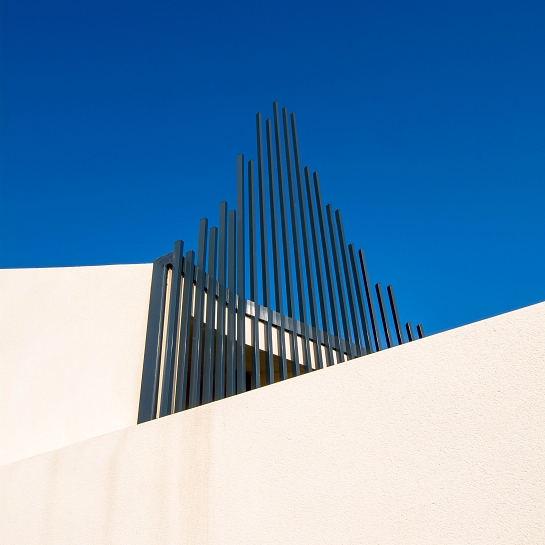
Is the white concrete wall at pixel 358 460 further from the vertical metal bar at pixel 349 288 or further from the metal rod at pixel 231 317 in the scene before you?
the vertical metal bar at pixel 349 288

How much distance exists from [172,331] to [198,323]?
12.6 inches

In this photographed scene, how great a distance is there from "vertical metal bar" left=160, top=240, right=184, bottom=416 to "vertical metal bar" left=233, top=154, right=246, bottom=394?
662 mm

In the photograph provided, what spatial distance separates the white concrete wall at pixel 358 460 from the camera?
2.09 m

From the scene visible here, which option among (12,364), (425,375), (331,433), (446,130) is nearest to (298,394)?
(331,433)

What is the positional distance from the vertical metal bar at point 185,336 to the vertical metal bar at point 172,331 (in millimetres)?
62

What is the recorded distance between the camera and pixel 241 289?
4.03 metres

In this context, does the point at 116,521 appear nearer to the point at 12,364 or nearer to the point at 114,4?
the point at 12,364

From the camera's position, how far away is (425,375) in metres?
2.40

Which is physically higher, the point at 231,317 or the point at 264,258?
the point at 264,258

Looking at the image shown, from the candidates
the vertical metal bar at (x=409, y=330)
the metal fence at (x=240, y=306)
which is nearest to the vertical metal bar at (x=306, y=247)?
the metal fence at (x=240, y=306)

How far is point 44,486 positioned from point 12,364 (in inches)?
69.9

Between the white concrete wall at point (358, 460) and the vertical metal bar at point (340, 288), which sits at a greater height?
the vertical metal bar at point (340, 288)

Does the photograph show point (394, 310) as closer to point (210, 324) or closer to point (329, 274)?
point (329, 274)

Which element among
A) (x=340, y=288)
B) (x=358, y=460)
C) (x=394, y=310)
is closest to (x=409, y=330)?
(x=394, y=310)
